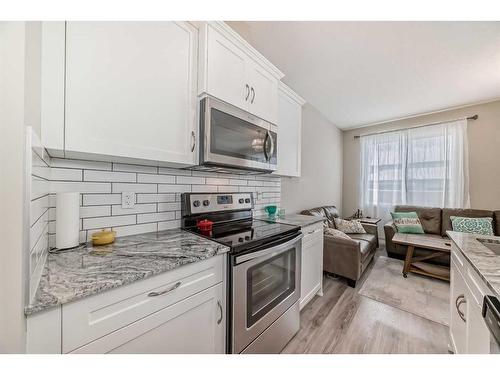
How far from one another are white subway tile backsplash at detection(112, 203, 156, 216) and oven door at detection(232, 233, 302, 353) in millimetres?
699

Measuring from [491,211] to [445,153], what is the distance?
112 cm

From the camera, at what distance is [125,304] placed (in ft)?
2.33

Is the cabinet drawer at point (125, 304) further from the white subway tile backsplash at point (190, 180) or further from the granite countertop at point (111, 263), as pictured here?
the white subway tile backsplash at point (190, 180)

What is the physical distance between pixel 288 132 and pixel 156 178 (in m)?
1.46

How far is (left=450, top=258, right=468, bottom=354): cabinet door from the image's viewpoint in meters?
1.12

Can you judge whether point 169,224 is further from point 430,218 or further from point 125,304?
point 430,218

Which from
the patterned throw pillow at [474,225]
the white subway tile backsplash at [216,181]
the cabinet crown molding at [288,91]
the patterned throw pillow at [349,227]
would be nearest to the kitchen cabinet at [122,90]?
the white subway tile backsplash at [216,181]

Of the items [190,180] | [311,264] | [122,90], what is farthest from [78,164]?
[311,264]

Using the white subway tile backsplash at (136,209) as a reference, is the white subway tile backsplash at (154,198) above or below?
above

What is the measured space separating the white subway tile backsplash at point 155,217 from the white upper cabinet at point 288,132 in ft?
3.64

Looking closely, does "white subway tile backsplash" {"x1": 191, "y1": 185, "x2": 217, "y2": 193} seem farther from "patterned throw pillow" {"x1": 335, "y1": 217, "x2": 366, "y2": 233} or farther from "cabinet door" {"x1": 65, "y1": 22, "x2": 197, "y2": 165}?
"patterned throw pillow" {"x1": 335, "y1": 217, "x2": 366, "y2": 233}

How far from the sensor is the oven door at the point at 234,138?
49.1 inches

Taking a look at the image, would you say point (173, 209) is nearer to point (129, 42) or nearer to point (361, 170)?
point (129, 42)
